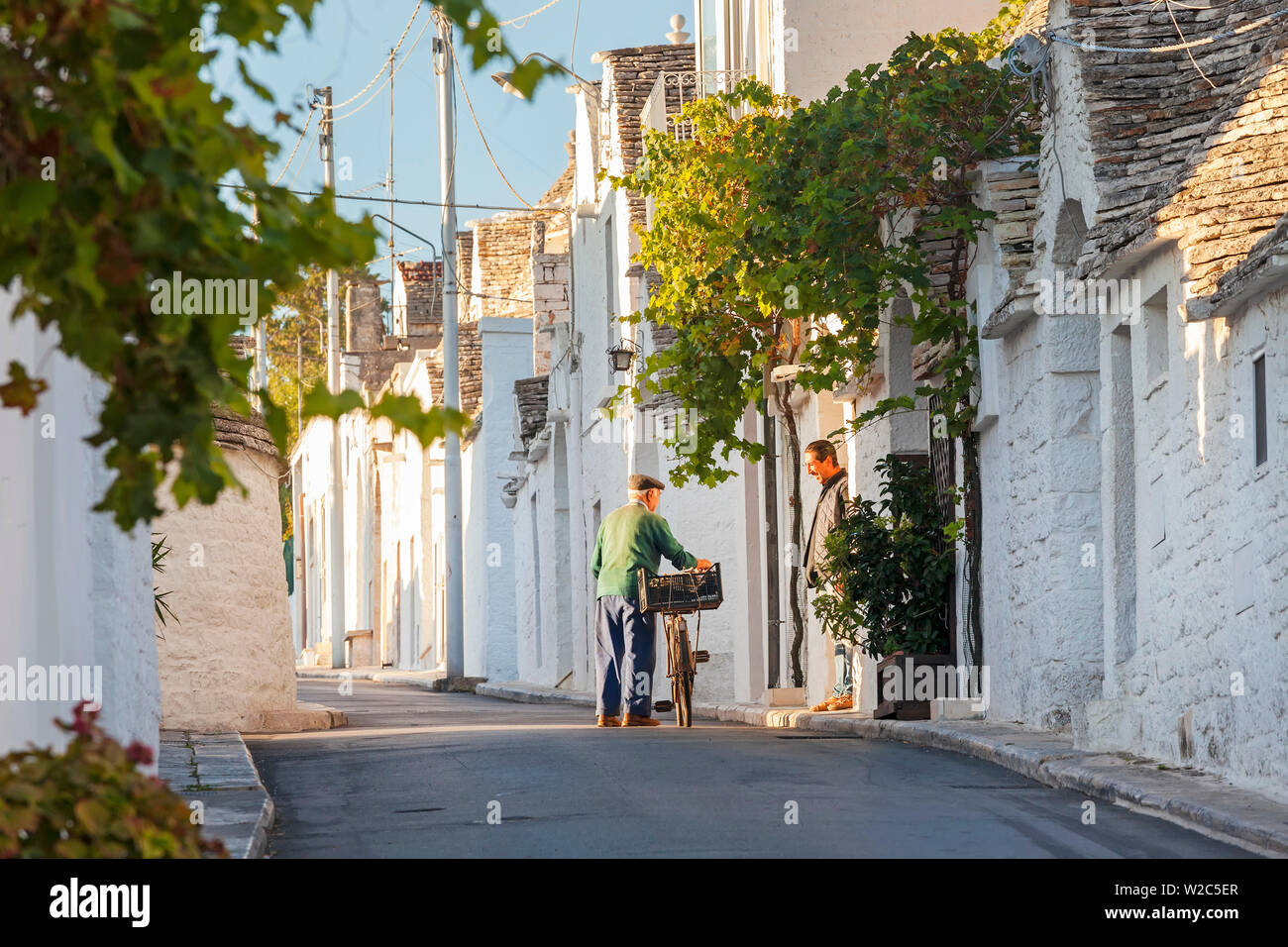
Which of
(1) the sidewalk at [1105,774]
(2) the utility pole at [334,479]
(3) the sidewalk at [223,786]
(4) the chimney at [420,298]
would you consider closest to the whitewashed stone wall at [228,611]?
(3) the sidewalk at [223,786]

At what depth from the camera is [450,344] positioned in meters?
32.0

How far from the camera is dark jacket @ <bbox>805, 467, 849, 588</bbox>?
55.2ft

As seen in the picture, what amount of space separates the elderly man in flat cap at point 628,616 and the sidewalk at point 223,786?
3269 mm

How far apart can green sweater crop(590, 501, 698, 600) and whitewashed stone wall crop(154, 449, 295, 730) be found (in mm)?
2722

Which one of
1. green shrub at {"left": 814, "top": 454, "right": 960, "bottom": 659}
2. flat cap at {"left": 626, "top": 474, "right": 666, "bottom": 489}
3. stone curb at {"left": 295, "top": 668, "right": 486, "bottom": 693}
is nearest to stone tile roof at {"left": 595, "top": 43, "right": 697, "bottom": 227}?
stone curb at {"left": 295, "top": 668, "right": 486, "bottom": 693}

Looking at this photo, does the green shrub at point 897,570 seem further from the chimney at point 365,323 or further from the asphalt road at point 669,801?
the chimney at point 365,323

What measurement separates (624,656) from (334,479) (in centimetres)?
2824

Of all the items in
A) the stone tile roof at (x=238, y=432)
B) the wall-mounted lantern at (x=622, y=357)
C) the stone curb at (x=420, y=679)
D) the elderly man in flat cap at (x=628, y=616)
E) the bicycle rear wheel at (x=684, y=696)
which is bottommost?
the stone curb at (x=420, y=679)

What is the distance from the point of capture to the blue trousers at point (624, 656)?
15875mm

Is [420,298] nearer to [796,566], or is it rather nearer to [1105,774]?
[796,566]

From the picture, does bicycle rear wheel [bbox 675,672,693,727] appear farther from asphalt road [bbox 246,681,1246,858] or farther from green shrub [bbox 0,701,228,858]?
green shrub [bbox 0,701,228,858]

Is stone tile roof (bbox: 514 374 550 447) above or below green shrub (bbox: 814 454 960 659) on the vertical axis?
above
